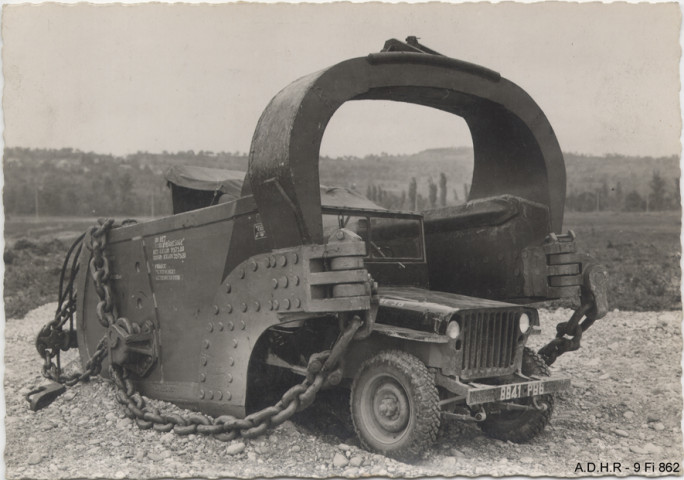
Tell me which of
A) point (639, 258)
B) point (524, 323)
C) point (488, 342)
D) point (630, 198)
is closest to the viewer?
point (488, 342)

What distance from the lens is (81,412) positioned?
6.26 m

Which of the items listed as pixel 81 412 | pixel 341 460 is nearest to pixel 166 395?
pixel 81 412

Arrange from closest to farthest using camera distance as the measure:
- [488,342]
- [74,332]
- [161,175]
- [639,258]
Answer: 1. [488,342]
2. [74,332]
3. [639,258]
4. [161,175]

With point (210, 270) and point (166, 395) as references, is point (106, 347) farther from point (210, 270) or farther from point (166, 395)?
point (210, 270)

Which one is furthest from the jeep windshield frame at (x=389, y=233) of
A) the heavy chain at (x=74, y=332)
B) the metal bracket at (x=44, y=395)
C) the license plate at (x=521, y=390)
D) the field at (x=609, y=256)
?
the field at (x=609, y=256)

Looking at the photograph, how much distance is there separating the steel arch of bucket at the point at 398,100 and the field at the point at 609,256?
14.2ft

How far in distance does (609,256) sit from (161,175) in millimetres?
11906

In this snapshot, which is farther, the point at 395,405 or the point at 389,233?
the point at 389,233

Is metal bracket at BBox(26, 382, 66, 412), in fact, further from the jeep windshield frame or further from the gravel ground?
the jeep windshield frame

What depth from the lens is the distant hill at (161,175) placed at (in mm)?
8578

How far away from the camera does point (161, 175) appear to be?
19266 millimetres

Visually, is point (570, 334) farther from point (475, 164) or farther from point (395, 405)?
point (395, 405)

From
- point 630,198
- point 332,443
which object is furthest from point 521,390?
point 630,198

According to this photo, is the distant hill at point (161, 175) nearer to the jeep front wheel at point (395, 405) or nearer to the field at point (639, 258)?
the field at point (639, 258)
